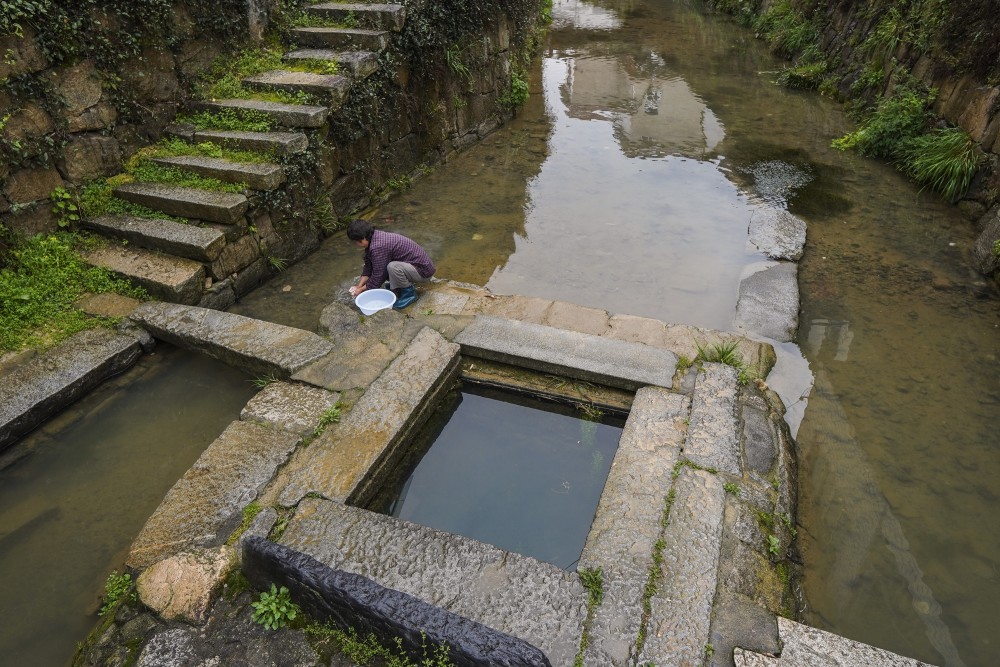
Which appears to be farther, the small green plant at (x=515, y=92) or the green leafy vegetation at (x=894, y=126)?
the small green plant at (x=515, y=92)

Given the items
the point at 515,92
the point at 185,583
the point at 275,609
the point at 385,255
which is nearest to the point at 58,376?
the point at 185,583

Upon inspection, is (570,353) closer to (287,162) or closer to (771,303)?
(771,303)

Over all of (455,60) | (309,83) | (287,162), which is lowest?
(287,162)

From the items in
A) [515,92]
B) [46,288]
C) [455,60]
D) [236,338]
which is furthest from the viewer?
[515,92]

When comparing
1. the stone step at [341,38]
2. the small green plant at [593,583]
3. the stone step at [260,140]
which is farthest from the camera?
the stone step at [341,38]

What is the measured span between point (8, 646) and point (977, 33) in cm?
1017

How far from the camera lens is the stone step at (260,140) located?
566 centimetres

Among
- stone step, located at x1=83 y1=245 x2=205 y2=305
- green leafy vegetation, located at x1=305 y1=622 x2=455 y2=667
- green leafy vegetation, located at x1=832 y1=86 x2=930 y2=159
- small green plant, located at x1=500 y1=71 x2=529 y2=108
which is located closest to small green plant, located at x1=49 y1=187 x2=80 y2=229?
stone step, located at x1=83 y1=245 x2=205 y2=305

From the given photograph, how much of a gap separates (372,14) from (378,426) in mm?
5356

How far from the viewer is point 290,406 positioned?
386 cm

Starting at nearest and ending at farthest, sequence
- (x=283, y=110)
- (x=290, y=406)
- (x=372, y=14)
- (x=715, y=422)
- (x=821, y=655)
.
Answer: (x=821, y=655)
(x=715, y=422)
(x=290, y=406)
(x=283, y=110)
(x=372, y=14)

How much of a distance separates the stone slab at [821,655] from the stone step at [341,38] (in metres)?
6.62

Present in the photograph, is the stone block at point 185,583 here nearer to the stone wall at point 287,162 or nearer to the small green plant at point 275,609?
the small green plant at point 275,609

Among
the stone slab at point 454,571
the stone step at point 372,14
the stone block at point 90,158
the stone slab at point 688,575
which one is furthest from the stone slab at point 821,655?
the stone step at point 372,14
